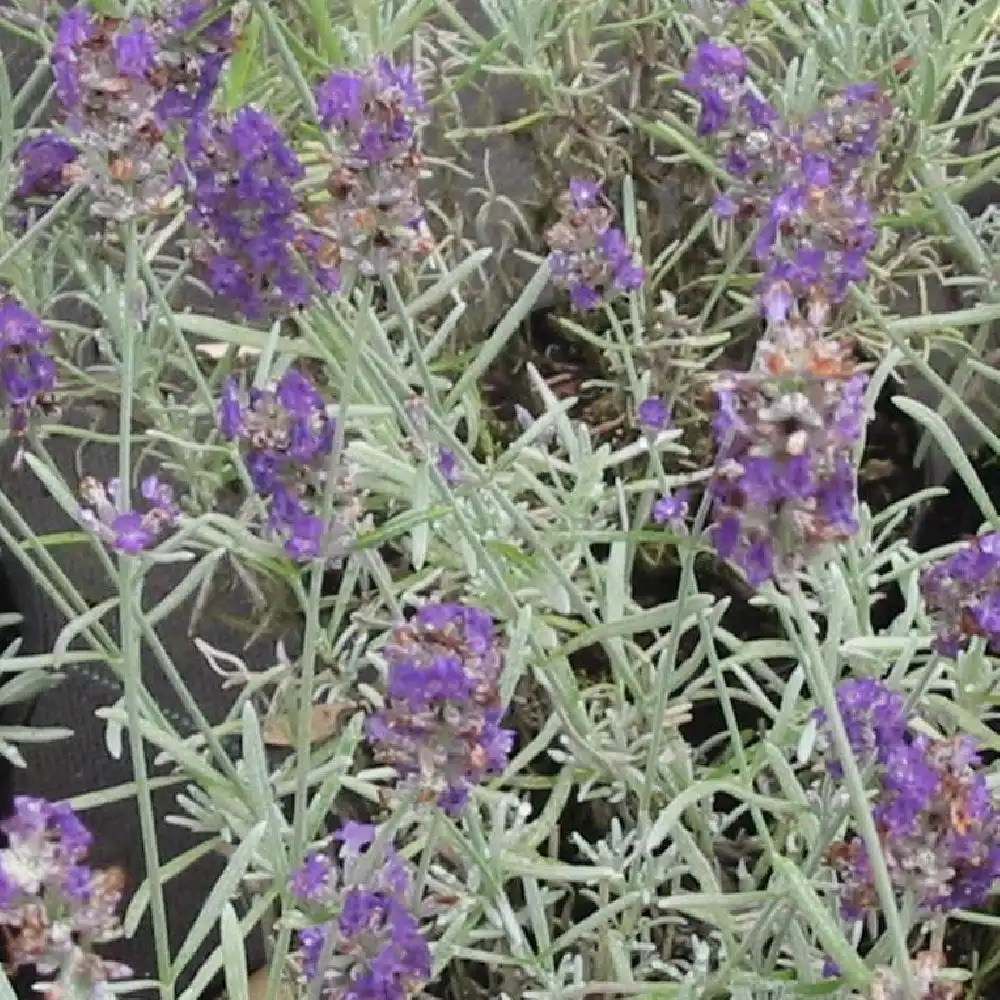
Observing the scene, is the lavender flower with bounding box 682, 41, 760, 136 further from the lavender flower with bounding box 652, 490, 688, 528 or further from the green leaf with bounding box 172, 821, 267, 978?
the green leaf with bounding box 172, 821, 267, 978

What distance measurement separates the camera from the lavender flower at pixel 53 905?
43 centimetres

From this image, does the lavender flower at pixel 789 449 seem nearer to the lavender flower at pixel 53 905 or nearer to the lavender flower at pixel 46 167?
the lavender flower at pixel 53 905

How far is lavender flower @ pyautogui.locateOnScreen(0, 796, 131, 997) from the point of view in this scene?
43 cm

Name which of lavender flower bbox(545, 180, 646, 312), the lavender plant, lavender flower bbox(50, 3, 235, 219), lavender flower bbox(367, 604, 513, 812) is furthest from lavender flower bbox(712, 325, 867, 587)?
lavender flower bbox(545, 180, 646, 312)

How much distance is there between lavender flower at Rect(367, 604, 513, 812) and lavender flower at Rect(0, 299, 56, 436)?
231 mm

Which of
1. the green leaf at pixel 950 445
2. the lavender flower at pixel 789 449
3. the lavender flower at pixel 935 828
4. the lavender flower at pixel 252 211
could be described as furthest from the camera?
the green leaf at pixel 950 445

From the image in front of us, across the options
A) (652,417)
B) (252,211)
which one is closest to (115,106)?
(252,211)

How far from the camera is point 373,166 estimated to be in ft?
1.79

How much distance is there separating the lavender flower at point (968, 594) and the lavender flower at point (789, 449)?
13 centimetres

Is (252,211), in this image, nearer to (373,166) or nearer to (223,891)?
(373,166)

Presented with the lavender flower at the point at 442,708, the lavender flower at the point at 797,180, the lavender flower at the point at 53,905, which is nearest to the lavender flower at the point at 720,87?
the lavender flower at the point at 797,180

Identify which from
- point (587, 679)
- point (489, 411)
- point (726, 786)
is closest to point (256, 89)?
point (489, 411)

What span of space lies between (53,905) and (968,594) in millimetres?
303

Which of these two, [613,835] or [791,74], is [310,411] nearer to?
[613,835]
